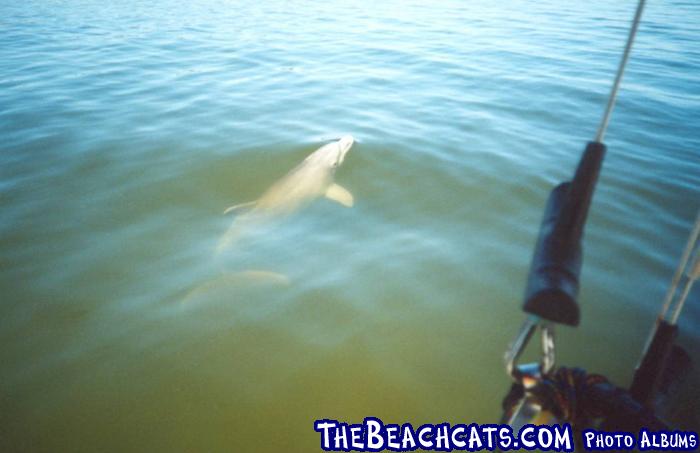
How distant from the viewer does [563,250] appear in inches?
60.4

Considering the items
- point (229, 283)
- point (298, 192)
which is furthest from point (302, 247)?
point (298, 192)

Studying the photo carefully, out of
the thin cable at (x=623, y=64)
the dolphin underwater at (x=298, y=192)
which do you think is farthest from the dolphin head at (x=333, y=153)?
the thin cable at (x=623, y=64)

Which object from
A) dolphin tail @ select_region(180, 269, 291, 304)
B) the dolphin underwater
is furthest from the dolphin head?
dolphin tail @ select_region(180, 269, 291, 304)

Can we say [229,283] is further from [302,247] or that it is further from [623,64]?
[623,64]

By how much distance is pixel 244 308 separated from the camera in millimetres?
4371

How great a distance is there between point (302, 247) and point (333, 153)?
2.57 meters

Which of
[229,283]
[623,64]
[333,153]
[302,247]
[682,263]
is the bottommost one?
[229,283]

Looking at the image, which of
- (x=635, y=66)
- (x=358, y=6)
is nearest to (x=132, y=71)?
(x=635, y=66)

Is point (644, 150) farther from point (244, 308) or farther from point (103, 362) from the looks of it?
point (103, 362)

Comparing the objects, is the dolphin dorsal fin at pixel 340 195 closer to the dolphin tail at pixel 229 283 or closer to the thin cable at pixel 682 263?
the dolphin tail at pixel 229 283

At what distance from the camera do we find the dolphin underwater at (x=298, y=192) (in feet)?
18.2

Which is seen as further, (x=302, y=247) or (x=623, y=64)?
(x=302, y=247)

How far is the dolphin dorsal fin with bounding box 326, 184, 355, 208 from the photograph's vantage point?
20.0ft

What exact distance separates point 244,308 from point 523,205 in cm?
415
